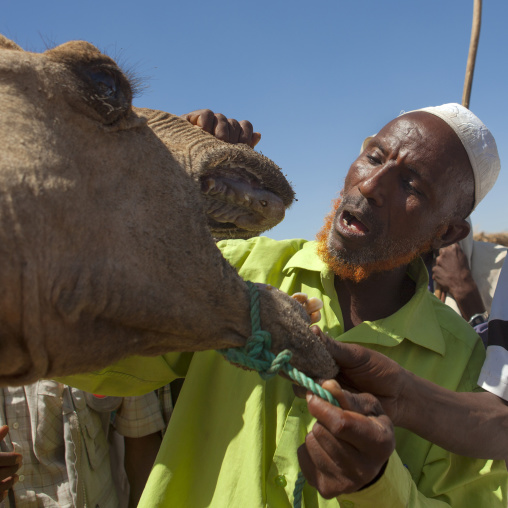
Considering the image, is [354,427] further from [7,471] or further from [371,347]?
[7,471]

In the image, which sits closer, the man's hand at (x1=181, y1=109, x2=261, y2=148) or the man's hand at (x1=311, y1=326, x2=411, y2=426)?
the man's hand at (x1=311, y1=326, x2=411, y2=426)

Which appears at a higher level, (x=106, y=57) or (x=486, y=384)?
(x=106, y=57)

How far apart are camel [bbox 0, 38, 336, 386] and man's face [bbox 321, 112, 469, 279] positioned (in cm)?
127

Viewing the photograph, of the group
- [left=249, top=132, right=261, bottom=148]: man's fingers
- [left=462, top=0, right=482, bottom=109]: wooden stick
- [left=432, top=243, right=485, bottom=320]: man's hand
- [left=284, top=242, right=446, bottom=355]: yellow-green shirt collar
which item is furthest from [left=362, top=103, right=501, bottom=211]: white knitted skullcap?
[left=462, top=0, right=482, bottom=109]: wooden stick

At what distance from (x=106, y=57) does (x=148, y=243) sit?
50cm

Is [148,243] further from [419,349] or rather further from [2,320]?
[419,349]

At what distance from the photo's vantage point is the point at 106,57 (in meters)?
1.24

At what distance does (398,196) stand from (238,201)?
1434mm

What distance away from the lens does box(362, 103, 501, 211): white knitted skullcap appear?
2885 mm

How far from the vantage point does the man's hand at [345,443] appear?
1299mm

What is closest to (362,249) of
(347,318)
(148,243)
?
(347,318)

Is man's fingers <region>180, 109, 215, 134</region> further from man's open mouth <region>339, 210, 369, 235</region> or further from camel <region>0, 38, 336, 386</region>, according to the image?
man's open mouth <region>339, 210, 369, 235</region>

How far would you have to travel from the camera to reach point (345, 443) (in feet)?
4.39

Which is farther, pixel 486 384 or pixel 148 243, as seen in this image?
pixel 486 384
